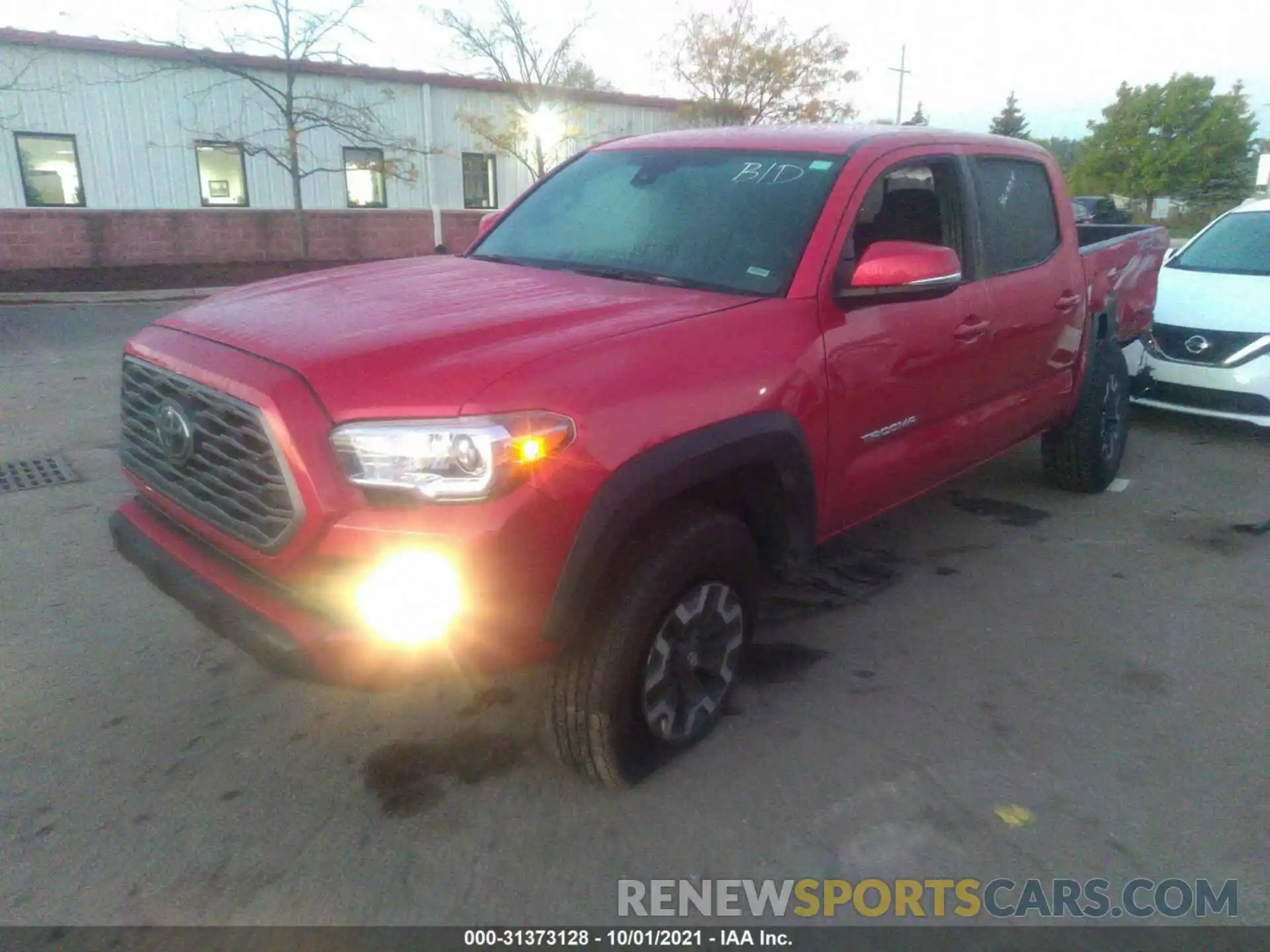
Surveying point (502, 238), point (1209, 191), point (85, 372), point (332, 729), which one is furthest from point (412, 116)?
point (1209, 191)

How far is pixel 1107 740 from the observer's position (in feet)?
10.1

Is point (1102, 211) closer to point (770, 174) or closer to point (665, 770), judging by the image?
point (770, 174)

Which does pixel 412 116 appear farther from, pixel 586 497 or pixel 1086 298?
pixel 586 497

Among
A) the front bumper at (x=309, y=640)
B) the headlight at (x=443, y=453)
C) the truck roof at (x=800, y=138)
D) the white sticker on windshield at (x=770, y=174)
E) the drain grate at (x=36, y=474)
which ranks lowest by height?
the drain grate at (x=36, y=474)

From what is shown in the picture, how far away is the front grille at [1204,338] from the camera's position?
6332mm

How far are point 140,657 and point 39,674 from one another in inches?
12.8

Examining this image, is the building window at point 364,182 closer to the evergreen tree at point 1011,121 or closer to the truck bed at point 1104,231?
the truck bed at point 1104,231

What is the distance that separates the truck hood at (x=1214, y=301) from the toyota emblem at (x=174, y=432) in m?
6.58

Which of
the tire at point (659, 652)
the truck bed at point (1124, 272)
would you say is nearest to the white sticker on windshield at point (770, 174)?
the tire at point (659, 652)

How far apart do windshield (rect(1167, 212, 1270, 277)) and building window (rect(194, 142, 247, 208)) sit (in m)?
16.6

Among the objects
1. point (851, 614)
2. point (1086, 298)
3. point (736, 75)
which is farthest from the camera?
point (736, 75)

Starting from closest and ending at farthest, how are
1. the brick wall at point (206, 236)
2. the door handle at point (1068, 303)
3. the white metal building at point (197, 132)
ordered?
1. the door handle at point (1068, 303)
2. the brick wall at point (206, 236)
3. the white metal building at point (197, 132)

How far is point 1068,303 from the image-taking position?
14.7ft

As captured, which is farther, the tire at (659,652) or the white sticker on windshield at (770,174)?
the white sticker on windshield at (770,174)
